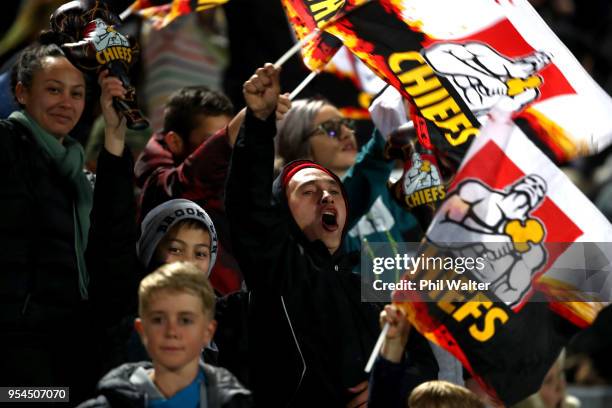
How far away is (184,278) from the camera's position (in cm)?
433

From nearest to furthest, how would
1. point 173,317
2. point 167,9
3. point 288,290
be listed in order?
point 173,317 → point 288,290 → point 167,9

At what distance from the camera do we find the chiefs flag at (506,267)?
16.0 ft

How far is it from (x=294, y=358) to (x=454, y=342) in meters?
0.58

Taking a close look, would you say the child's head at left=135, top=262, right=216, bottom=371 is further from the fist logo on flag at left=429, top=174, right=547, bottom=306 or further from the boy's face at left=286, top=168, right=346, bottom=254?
the boy's face at left=286, top=168, right=346, bottom=254

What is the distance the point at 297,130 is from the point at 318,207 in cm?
120

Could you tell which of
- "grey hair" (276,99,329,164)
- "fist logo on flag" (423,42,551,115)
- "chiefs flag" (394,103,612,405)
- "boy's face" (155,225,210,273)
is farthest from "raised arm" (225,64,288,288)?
"grey hair" (276,99,329,164)

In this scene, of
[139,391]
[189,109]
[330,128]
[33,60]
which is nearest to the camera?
[139,391]

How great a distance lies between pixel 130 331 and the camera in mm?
4711

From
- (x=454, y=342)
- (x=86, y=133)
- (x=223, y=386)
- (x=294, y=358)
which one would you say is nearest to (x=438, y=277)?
(x=454, y=342)

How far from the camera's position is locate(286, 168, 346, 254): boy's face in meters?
5.45

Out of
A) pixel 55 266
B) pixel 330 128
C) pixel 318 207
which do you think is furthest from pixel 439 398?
pixel 330 128

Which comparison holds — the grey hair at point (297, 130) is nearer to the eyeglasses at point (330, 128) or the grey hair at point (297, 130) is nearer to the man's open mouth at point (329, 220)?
the eyeglasses at point (330, 128)

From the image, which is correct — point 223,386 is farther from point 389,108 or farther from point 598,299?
point 389,108

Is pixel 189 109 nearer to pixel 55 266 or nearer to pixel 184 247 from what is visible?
pixel 184 247
